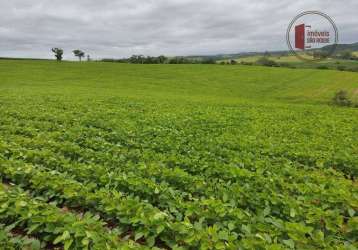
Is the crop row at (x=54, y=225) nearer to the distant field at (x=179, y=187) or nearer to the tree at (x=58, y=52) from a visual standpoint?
the distant field at (x=179, y=187)

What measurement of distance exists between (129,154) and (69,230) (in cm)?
370

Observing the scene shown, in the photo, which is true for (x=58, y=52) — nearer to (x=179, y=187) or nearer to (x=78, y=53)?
(x=78, y=53)

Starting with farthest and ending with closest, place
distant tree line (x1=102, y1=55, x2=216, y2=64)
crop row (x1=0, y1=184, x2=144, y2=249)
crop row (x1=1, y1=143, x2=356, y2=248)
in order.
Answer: distant tree line (x1=102, y1=55, x2=216, y2=64) < crop row (x1=1, y1=143, x2=356, y2=248) < crop row (x1=0, y1=184, x2=144, y2=249)

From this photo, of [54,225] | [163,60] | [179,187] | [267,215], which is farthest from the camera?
[163,60]

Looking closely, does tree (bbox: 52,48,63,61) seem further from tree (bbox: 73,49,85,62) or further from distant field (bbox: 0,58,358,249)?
distant field (bbox: 0,58,358,249)

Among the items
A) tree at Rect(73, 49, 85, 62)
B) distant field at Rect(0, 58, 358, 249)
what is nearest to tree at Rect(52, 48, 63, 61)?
tree at Rect(73, 49, 85, 62)

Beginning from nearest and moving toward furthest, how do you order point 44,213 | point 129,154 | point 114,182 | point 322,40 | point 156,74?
1. point 44,213
2. point 114,182
3. point 129,154
4. point 322,40
5. point 156,74

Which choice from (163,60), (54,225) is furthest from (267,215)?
(163,60)

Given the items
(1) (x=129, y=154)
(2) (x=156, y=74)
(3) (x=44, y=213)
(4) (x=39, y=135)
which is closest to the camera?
(3) (x=44, y=213)

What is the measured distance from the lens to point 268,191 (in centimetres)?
582

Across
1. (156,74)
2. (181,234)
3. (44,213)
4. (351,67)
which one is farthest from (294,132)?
(351,67)

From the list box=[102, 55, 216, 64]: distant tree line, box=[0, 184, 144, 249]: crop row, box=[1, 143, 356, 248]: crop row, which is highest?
box=[102, 55, 216, 64]: distant tree line

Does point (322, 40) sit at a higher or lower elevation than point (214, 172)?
higher

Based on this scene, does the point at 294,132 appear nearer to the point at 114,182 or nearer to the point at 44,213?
the point at 114,182
